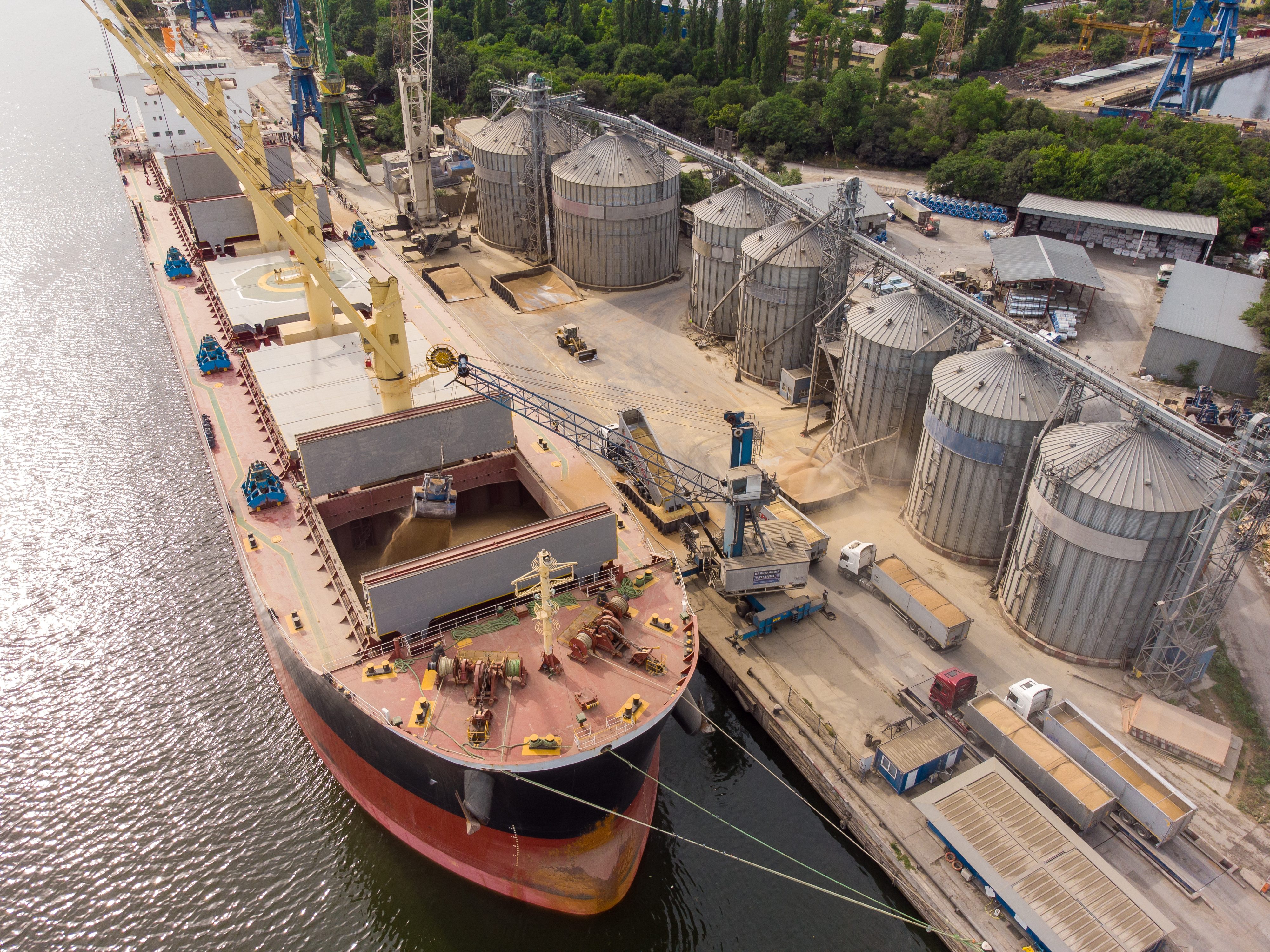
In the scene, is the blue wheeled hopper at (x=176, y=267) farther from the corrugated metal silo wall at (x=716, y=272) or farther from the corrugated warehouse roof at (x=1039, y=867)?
the corrugated warehouse roof at (x=1039, y=867)

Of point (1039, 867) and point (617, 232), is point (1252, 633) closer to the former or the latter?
point (1039, 867)

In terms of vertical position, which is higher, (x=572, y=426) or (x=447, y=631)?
(x=572, y=426)

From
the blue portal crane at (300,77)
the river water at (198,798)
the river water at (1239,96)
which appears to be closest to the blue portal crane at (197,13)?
the blue portal crane at (300,77)

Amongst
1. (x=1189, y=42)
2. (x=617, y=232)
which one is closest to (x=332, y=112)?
(x=617, y=232)

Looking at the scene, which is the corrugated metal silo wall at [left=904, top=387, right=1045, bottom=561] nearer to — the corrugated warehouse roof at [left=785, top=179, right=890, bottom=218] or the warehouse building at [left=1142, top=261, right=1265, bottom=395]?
the warehouse building at [left=1142, top=261, right=1265, bottom=395]

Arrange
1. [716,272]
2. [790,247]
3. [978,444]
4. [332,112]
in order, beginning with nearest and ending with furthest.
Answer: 1. [978,444]
2. [790,247]
3. [716,272]
4. [332,112]

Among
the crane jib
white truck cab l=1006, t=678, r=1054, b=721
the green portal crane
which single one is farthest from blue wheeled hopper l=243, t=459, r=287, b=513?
A: the green portal crane

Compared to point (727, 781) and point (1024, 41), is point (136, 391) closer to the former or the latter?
point (727, 781)

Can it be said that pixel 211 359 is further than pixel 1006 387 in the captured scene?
Yes
